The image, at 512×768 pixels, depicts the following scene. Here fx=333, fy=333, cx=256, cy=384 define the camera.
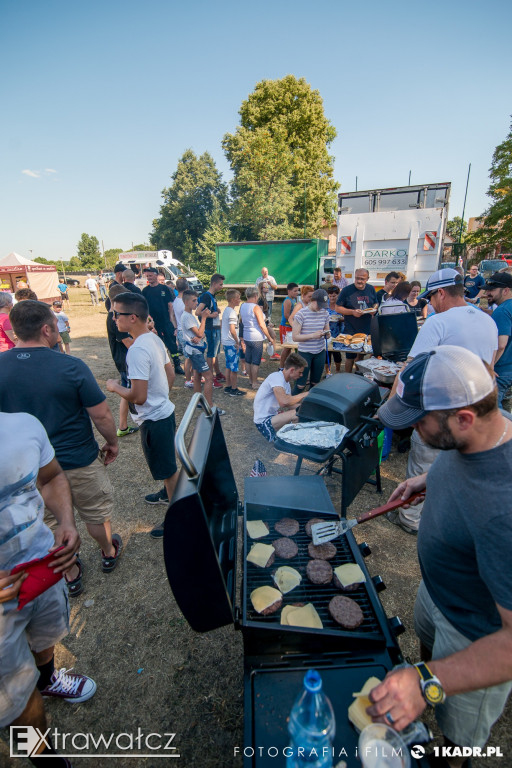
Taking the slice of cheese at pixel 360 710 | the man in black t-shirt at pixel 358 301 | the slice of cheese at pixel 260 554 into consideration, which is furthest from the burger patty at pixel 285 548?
the man in black t-shirt at pixel 358 301

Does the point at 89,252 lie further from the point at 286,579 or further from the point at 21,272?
the point at 286,579

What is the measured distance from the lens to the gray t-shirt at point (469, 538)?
1021mm

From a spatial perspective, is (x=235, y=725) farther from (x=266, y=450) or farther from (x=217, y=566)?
(x=266, y=450)

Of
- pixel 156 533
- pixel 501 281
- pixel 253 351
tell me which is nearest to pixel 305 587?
pixel 156 533

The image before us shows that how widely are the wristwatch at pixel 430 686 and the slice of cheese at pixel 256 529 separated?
3.67ft

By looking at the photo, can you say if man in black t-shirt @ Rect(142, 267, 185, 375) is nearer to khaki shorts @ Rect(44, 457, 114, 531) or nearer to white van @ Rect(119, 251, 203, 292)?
khaki shorts @ Rect(44, 457, 114, 531)

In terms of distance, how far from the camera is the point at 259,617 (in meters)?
1.60

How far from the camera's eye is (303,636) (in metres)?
1.47

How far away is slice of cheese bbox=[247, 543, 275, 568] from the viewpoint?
1892 mm

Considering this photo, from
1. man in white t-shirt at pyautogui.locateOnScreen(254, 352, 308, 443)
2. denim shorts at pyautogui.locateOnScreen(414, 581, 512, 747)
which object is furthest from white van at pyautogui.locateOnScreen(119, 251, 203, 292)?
denim shorts at pyautogui.locateOnScreen(414, 581, 512, 747)

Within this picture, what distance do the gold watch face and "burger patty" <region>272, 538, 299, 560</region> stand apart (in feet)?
3.10

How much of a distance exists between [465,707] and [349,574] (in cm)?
63

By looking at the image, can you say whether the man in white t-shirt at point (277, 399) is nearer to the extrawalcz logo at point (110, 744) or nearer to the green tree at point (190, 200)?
the extrawalcz logo at point (110, 744)

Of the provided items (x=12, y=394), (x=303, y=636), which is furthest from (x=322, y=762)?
(x=12, y=394)
